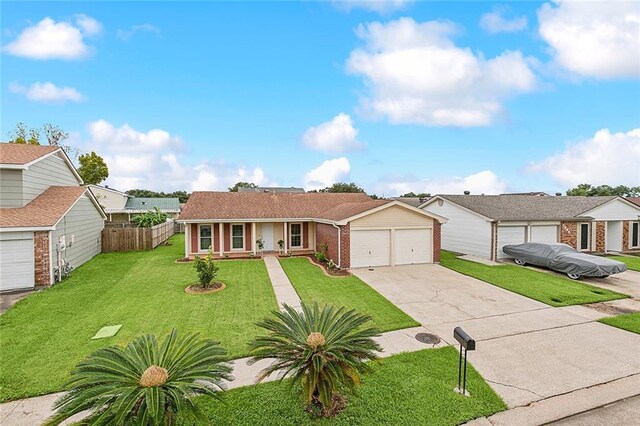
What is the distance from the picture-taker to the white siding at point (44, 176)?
12508mm

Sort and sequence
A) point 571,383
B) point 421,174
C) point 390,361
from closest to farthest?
point 571,383 < point 390,361 < point 421,174

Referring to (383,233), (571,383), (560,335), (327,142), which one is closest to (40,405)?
(571,383)

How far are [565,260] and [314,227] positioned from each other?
12.7 m

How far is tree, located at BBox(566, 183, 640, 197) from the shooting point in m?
52.0

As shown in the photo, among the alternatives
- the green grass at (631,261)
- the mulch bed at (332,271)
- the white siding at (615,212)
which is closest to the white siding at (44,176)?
the mulch bed at (332,271)

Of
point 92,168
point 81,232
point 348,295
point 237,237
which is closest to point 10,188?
point 81,232

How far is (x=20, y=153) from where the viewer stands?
Answer: 13.1 m

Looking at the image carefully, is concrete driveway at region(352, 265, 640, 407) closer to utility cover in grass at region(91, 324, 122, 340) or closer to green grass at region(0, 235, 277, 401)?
green grass at region(0, 235, 277, 401)

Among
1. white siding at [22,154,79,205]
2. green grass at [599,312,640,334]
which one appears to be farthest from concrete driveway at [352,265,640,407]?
white siding at [22,154,79,205]

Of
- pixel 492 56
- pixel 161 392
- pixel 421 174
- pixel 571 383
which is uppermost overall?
pixel 492 56

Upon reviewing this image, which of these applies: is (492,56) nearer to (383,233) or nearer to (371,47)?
(371,47)

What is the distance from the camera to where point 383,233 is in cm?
1498

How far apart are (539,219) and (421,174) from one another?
40.1 feet

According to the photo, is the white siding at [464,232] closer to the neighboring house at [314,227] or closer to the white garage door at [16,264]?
the neighboring house at [314,227]
